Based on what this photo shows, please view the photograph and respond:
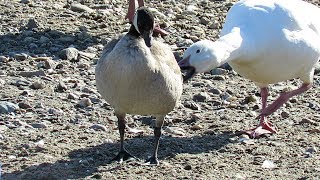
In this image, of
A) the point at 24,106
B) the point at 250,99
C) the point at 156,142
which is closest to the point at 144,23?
the point at 156,142

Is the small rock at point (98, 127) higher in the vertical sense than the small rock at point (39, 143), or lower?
lower

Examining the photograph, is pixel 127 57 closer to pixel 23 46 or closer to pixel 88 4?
pixel 23 46

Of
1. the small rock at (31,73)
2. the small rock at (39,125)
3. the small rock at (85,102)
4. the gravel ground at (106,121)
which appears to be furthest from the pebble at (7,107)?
the small rock at (31,73)

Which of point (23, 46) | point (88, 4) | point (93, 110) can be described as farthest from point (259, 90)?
point (88, 4)

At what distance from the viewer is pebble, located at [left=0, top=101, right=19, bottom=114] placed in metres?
9.25

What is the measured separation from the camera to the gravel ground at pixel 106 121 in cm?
801

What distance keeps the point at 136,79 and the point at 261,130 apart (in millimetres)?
2076

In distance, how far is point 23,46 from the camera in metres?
11.8

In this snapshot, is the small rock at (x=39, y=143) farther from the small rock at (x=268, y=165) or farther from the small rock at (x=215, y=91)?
the small rock at (x=215, y=91)

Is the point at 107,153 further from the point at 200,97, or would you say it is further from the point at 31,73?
the point at 31,73

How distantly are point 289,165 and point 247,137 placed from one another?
0.96 meters

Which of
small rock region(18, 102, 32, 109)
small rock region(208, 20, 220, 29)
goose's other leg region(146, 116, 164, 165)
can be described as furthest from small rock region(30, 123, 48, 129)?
small rock region(208, 20, 220, 29)

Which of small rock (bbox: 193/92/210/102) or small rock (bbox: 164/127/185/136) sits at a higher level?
small rock (bbox: 164/127/185/136)

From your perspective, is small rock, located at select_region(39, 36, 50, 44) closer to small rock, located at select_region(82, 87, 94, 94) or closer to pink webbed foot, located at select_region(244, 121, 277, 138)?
small rock, located at select_region(82, 87, 94, 94)
